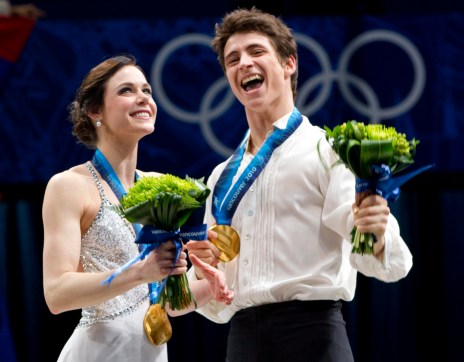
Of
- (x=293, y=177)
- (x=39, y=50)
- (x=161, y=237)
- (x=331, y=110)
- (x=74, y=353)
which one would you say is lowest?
(x=74, y=353)

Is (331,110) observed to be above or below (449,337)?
above

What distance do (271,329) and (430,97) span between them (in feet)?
12.3

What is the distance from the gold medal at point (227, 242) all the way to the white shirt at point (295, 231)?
39mm

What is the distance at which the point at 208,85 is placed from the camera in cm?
675

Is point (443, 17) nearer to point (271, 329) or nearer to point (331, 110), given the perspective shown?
point (331, 110)

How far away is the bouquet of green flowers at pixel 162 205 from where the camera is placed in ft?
10.4

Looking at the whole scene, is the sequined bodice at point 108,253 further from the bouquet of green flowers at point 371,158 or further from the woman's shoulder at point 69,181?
the bouquet of green flowers at point 371,158

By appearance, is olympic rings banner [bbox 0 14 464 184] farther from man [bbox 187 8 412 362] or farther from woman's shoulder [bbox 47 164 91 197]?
woman's shoulder [bbox 47 164 91 197]

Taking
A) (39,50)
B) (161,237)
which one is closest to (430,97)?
(39,50)

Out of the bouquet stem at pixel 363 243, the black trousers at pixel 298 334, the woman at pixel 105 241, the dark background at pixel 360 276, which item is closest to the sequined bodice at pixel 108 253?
the woman at pixel 105 241

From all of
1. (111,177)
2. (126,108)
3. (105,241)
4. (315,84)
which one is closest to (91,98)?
(126,108)

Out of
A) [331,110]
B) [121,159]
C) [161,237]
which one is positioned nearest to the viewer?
[161,237]

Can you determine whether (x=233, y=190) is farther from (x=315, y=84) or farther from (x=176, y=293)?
(x=315, y=84)

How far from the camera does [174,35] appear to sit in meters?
6.76
